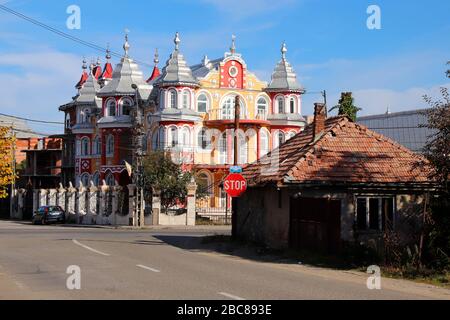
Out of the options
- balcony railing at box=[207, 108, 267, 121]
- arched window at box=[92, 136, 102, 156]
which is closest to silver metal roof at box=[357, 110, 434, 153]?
balcony railing at box=[207, 108, 267, 121]

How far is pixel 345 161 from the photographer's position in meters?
23.8

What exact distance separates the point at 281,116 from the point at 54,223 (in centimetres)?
2177

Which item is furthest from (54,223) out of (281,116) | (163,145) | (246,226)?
(246,226)

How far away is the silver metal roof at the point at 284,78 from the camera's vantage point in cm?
6266

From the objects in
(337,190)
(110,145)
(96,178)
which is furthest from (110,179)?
(337,190)

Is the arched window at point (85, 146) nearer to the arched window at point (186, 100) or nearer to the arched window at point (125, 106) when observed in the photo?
the arched window at point (125, 106)

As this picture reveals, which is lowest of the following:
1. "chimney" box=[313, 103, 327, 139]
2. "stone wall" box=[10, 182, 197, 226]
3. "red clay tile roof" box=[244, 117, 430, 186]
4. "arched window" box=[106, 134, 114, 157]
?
"stone wall" box=[10, 182, 197, 226]

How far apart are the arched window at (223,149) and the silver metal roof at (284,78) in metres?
5.96

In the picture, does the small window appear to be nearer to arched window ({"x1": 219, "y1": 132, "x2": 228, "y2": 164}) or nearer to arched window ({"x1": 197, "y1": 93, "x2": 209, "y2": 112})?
arched window ({"x1": 219, "y1": 132, "x2": 228, "y2": 164})

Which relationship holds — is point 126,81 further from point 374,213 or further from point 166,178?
point 374,213

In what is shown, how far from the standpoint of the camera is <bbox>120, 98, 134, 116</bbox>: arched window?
64.6 m

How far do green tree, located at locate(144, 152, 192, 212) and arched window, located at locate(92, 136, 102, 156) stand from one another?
57.8 feet

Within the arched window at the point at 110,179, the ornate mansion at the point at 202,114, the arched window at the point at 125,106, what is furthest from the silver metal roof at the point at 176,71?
the arched window at the point at 110,179
